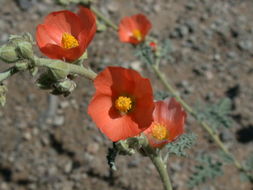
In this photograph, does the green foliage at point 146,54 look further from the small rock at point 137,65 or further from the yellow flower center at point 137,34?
the small rock at point 137,65

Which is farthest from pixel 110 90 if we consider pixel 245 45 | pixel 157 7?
pixel 157 7

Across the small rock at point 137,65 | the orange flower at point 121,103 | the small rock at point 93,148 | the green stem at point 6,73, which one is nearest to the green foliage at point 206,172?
the small rock at point 93,148

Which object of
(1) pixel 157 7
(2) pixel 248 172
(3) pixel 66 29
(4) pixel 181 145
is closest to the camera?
(3) pixel 66 29

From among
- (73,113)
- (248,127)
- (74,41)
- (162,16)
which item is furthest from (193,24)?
(74,41)

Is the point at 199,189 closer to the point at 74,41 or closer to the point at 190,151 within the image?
the point at 190,151

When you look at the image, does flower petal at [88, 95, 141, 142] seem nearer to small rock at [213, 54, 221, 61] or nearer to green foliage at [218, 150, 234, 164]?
green foliage at [218, 150, 234, 164]

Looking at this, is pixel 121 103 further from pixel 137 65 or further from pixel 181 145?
pixel 137 65
